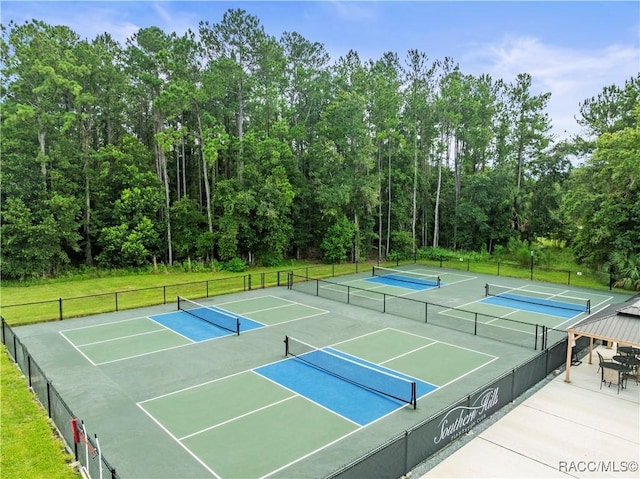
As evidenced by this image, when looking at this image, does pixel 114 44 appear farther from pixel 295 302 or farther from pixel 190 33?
pixel 295 302

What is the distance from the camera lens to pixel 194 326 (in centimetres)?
1778

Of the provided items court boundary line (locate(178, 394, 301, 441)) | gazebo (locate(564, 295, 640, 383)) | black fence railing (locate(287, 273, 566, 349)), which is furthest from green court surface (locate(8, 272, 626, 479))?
gazebo (locate(564, 295, 640, 383))

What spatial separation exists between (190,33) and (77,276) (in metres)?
20.5

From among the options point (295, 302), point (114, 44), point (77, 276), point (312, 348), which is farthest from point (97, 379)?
point (114, 44)

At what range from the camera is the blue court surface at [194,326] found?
16.7m

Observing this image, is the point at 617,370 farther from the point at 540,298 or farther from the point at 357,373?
the point at 540,298

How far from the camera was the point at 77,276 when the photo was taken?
27.6m

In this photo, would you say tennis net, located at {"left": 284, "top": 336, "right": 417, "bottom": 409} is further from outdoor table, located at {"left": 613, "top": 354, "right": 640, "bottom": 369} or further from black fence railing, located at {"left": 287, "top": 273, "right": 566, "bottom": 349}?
outdoor table, located at {"left": 613, "top": 354, "right": 640, "bottom": 369}

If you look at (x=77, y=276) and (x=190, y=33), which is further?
(x=190, y=33)

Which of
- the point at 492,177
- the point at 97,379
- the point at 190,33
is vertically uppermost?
the point at 190,33

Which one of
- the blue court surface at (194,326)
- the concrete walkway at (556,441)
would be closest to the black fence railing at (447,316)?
the concrete walkway at (556,441)

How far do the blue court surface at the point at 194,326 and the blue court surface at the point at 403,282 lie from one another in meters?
12.0

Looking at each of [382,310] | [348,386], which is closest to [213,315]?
[382,310]

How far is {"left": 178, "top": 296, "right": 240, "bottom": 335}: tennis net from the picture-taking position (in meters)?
17.5
